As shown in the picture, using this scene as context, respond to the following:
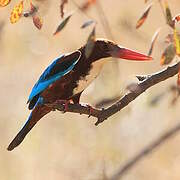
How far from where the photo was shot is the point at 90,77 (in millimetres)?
2441

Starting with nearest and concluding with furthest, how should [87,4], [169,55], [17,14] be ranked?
[87,4] < [169,55] < [17,14]

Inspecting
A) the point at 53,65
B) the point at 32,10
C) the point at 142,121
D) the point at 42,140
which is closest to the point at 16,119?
the point at 42,140

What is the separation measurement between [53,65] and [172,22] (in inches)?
39.9

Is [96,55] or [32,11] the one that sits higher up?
[32,11]

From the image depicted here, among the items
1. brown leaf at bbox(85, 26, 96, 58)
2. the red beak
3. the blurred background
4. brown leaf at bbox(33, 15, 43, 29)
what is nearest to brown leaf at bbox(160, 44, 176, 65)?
brown leaf at bbox(85, 26, 96, 58)

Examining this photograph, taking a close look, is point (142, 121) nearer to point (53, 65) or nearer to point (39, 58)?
point (39, 58)

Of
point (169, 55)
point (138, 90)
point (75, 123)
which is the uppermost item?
point (169, 55)

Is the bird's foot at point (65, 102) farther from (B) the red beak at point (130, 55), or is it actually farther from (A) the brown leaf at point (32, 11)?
(A) the brown leaf at point (32, 11)

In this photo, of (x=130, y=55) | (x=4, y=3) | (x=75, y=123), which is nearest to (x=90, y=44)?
(x=4, y=3)

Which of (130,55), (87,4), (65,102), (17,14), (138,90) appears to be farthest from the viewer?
(65,102)

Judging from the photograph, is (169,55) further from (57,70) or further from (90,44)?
(57,70)

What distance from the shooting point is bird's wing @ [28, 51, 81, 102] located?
2452 mm

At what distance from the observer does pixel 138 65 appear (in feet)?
15.3

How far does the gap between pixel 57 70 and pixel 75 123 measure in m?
1.71
